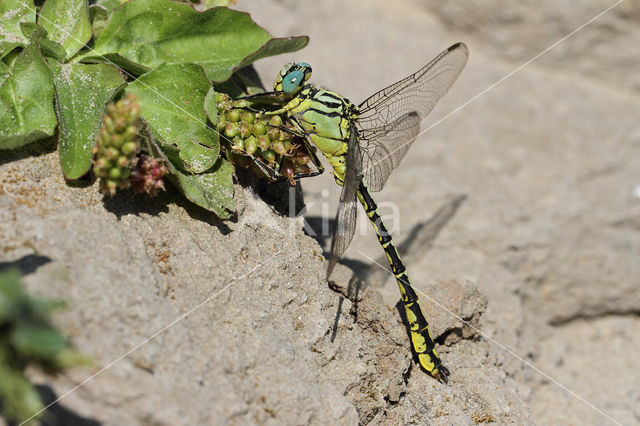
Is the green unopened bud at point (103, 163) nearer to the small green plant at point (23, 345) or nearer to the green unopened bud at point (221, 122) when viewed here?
the green unopened bud at point (221, 122)

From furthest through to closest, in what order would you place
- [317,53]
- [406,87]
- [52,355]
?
[317,53], [406,87], [52,355]

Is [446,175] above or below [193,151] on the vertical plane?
below

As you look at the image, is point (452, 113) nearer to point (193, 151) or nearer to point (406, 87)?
point (406, 87)

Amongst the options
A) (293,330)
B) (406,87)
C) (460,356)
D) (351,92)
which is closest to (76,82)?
(293,330)

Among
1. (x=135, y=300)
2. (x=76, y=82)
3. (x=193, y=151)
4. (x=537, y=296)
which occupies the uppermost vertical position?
(x=76, y=82)

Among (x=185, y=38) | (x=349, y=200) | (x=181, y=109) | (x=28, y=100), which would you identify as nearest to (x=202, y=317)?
(x=181, y=109)

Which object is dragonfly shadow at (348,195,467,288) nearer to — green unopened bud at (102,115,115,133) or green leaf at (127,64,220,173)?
green leaf at (127,64,220,173)

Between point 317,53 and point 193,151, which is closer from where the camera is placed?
point 193,151
